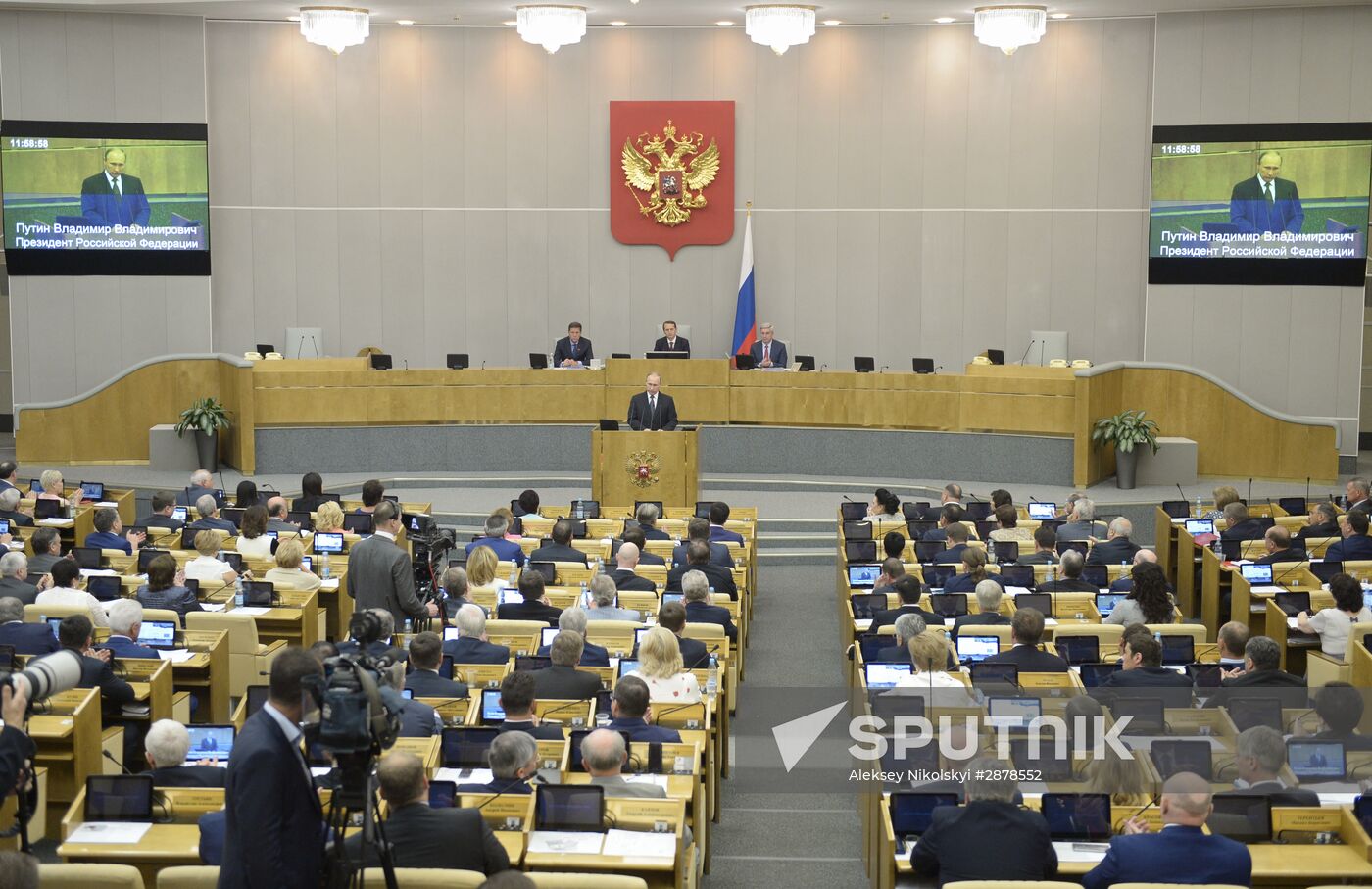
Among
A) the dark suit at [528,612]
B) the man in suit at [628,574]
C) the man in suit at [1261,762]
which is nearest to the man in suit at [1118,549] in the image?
the man in suit at [628,574]

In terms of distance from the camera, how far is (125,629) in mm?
8219

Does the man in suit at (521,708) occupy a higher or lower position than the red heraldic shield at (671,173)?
lower

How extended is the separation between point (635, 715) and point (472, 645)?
1.71 m

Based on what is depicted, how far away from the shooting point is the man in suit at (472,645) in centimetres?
798

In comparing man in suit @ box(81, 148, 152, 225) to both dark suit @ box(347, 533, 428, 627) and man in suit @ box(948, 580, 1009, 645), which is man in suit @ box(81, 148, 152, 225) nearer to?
dark suit @ box(347, 533, 428, 627)

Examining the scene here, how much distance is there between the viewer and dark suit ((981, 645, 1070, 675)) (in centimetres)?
783

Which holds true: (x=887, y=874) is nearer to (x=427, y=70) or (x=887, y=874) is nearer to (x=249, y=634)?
(x=249, y=634)

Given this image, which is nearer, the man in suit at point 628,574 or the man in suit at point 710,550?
the man in suit at point 628,574

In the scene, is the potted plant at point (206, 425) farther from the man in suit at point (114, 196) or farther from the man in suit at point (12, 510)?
the man in suit at point (12, 510)

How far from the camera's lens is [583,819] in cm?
561

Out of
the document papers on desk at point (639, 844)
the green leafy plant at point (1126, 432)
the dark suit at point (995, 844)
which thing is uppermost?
the green leafy plant at point (1126, 432)

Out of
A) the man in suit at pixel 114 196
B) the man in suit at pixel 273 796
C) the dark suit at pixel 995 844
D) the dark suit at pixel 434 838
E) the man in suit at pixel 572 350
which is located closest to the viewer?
the man in suit at pixel 273 796

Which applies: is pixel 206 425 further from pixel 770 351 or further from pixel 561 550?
pixel 561 550

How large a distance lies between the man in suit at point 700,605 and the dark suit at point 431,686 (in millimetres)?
2151
